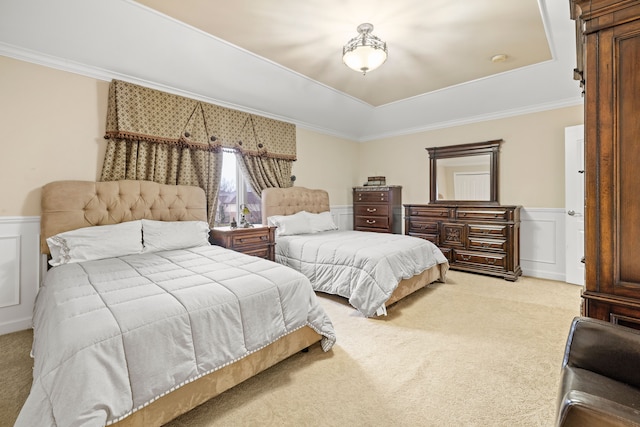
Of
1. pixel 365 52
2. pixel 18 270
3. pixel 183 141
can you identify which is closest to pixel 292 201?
pixel 183 141

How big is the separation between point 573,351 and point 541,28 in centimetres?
306

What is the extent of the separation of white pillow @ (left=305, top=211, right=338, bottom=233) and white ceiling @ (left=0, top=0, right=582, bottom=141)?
1747 mm

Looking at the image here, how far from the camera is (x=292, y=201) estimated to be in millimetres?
4812

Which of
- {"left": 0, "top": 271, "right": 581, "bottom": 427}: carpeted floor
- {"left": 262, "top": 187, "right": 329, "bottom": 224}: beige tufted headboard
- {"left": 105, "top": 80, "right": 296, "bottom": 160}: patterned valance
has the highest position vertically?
{"left": 105, "top": 80, "right": 296, "bottom": 160}: patterned valance

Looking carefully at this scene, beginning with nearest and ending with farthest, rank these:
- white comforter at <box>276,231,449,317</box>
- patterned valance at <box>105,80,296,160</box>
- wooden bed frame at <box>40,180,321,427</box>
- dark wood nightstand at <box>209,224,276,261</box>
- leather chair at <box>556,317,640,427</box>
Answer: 1. leather chair at <box>556,317,640,427</box>
2. wooden bed frame at <box>40,180,321,427</box>
3. white comforter at <box>276,231,449,317</box>
4. patterned valance at <box>105,80,296,160</box>
5. dark wood nightstand at <box>209,224,276,261</box>

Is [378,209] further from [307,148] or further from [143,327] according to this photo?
[143,327]

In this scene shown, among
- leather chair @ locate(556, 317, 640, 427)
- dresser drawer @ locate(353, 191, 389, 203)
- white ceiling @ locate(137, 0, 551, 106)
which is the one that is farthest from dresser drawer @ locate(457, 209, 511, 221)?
leather chair @ locate(556, 317, 640, 427)

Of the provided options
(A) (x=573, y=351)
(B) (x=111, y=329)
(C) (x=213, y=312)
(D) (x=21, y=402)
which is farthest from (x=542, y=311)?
(D) (x=21, y=402)

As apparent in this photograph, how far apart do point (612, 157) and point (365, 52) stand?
197 cm

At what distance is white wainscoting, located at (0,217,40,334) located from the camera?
8.68ft

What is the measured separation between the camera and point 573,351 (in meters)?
1.28

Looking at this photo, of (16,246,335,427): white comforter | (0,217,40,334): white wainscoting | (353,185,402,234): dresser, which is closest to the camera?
(16,246,335,427): white comforter

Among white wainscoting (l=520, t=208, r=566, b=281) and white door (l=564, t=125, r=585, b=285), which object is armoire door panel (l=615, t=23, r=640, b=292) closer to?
white door (l=564, t=125, r=585, b=285)

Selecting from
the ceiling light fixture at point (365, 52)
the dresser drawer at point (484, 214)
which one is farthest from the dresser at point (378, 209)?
the ceiling light fixture at point (365, 52)
